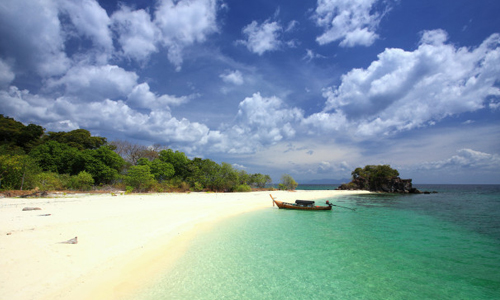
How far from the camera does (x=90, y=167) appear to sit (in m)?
33.5

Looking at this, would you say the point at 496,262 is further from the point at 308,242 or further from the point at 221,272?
the point at 221,272

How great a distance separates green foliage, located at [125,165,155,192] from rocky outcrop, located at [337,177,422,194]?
71.8 meters

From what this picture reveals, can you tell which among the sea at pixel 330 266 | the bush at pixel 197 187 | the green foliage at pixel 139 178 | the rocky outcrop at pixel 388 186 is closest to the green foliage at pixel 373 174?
the rocky outcrop at pixel 388 186

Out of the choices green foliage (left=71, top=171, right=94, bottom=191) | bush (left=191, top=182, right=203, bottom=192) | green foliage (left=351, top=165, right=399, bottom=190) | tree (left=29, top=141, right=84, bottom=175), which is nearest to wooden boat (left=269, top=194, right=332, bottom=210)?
bush (left=191, top=182, right=203, bottom=192)

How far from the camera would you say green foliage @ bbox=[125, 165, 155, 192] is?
104 ft

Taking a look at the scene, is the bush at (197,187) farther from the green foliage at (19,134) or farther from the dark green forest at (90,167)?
the green foliage at (19,134)

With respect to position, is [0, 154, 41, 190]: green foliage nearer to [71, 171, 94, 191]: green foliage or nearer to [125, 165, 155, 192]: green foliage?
[71, 171, 94, 191]: green foliage

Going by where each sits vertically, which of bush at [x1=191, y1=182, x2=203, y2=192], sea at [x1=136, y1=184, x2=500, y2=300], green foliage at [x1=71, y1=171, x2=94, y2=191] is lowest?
sea at [x1=136, y1=184, x2=500, y2=300]

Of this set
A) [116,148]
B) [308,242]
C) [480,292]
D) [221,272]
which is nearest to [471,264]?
[480,292]

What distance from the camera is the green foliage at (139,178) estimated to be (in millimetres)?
31609

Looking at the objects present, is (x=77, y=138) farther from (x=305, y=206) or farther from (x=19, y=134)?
(x=305, y=206)

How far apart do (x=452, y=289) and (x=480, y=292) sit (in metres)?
0.79

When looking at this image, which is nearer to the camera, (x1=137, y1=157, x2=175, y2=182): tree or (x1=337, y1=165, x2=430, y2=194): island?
(x1=137, y1=157, x2=175, y2=182): tree

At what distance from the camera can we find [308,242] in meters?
11.3
